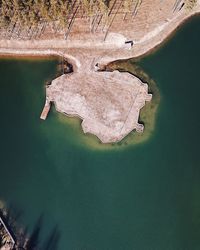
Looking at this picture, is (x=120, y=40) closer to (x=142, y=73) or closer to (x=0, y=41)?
(x=142, y=73)

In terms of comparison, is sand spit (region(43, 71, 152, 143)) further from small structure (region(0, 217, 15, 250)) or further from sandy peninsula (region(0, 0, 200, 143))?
small structure (region(0, 217, 15, 250))

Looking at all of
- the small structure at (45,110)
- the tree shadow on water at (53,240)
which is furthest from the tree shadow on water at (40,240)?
the small structure at (45,110)

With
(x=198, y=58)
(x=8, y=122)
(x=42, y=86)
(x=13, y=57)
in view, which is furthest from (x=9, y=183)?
(x=198, y=58)

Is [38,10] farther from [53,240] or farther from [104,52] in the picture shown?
[53,240]

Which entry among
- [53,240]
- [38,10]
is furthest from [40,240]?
[38,10]

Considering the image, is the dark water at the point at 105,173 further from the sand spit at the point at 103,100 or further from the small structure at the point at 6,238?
the small structure at the point at 6,238
